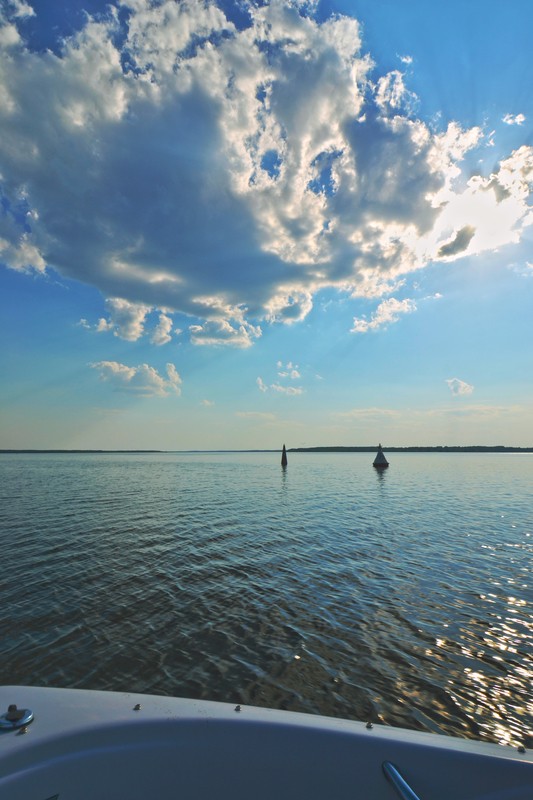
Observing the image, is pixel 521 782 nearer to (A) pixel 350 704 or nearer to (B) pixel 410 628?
(A) pixel 350 704

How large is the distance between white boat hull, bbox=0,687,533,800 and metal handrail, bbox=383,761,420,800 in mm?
28

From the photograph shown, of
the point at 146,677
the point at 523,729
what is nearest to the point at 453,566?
the point at 523,729

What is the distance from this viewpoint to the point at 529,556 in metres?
14.0

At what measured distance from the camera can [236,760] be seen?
345cm

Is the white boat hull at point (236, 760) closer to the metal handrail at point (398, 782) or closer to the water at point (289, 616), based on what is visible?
the metal handrail at point (398, 782)

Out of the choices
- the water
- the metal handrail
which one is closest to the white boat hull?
the metal handrail

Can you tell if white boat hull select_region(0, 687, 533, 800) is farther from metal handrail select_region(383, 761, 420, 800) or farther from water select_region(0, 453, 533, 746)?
water select_region(0, 453, 533, 746)

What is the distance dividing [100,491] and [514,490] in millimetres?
41005

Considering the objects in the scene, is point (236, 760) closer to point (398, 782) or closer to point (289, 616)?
point (398, 782)

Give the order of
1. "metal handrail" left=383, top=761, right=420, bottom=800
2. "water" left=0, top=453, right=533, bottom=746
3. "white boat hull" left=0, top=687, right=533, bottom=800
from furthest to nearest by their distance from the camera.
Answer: "water" left=0, top=453, right=533, bottom=746 < "white boat hull" left=0, top=687, right=533, bottom=800 < "metal handrail" left=383, top=761, right=420, bottom=800

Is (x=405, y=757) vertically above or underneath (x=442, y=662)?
above

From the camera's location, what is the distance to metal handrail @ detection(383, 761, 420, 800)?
300cm

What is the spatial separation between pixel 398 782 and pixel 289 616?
6.00m

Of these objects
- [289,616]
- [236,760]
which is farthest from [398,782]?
[289,616]
